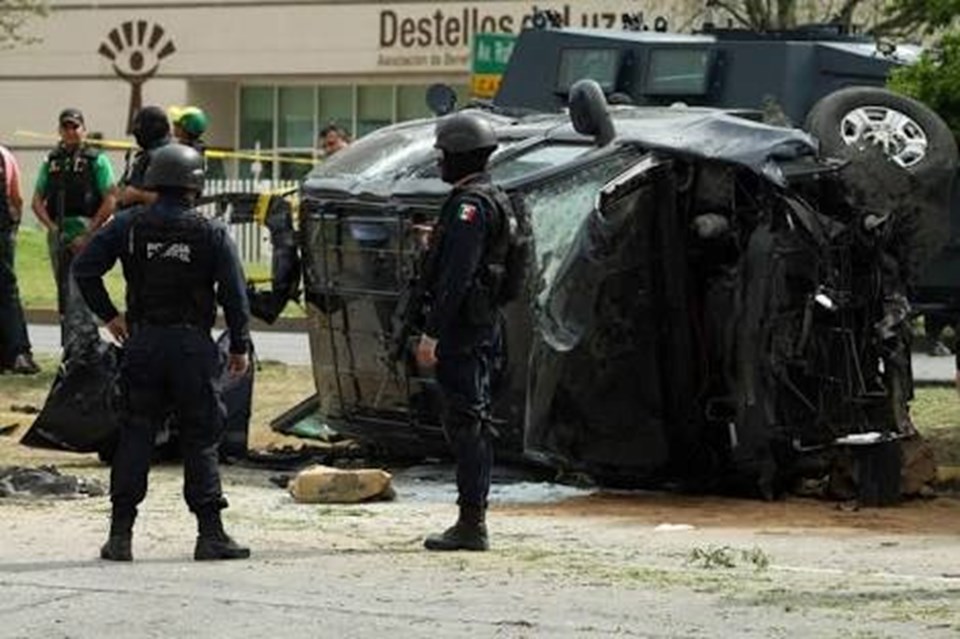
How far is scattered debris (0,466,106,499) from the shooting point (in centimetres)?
1187

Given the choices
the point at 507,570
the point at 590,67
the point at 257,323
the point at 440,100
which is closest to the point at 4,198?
the point at 440,100

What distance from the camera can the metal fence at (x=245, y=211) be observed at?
15.9 m

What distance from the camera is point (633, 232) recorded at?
11.9m

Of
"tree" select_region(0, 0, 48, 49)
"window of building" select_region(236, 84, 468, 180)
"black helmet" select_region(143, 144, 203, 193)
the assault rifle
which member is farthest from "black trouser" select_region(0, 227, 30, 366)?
"window of building" select_region(236, 84, 468, 180)

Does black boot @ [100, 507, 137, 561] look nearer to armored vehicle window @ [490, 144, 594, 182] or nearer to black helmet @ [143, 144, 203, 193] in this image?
black helmet @ [143, 144, 203, 193]

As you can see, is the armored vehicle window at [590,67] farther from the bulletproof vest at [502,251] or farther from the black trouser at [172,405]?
the black trouser at [172,405]

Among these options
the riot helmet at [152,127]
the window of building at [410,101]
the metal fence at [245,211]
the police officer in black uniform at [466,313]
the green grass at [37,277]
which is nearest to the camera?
the police officer in black uniform at [466,313]

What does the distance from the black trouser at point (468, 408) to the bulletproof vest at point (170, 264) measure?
3.35ft

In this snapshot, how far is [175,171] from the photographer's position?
970cm

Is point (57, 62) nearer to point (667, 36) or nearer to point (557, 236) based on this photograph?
point (667, 36)

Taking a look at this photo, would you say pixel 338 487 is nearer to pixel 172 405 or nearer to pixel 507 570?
pixel 172 405

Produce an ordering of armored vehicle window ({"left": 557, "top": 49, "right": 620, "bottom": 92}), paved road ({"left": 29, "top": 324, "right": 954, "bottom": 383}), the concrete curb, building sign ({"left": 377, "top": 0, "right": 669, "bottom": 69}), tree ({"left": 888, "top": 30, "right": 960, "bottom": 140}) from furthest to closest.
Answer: building sign ({"left": 377, "top": 0, "right": 669, "bottom": 69}) → the concrete curb → paved road ({"left": 29, "top": 324, "right": 954, "bottom": 383}) → armored vehicle window ({"left": 557, "top": 49, "right": 620, "bottom": 92}) → tree ({"left": 888, "top": 30, "right": 960, "bottom": 140})

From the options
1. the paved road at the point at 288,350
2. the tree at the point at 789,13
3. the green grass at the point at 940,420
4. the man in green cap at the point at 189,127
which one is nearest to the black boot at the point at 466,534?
the green grass at the point at 940,420

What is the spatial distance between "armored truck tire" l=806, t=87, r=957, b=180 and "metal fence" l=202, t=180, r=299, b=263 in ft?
13.3
